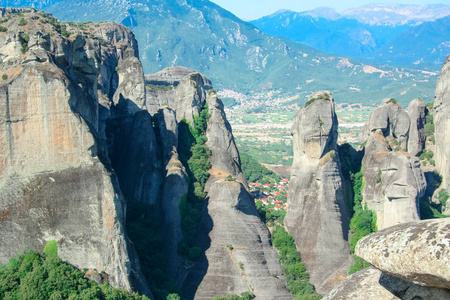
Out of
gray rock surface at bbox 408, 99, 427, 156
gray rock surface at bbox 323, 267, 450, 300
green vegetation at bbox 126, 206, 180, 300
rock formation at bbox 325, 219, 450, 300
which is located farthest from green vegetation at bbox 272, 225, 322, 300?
rock formation at bbox 325, 219, 450, 300

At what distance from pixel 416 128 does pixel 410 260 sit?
4240cm

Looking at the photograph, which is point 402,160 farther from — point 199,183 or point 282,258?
point 199,183

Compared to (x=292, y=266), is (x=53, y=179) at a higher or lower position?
higher

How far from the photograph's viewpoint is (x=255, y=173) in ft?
235

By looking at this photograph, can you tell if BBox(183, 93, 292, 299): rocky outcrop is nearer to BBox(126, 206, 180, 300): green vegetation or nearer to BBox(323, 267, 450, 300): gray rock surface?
BBox(126, 206, 180, 300): green vegetation

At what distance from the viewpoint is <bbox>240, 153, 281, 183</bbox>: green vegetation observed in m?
70.0

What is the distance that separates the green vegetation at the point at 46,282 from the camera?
21469mm

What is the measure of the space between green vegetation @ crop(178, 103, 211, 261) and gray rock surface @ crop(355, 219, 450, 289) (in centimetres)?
2525

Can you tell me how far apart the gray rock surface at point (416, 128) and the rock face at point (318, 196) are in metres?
12.5

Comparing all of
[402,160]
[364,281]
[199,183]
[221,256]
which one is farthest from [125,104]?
[364,281]

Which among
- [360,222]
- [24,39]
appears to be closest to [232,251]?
[360,222]

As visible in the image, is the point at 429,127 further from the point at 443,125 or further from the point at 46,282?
the point at 46,282

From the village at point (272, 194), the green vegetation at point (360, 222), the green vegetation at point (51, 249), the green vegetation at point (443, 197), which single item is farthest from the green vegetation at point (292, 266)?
the village at point (272, 194)

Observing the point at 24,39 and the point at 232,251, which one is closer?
the point at 24,39
